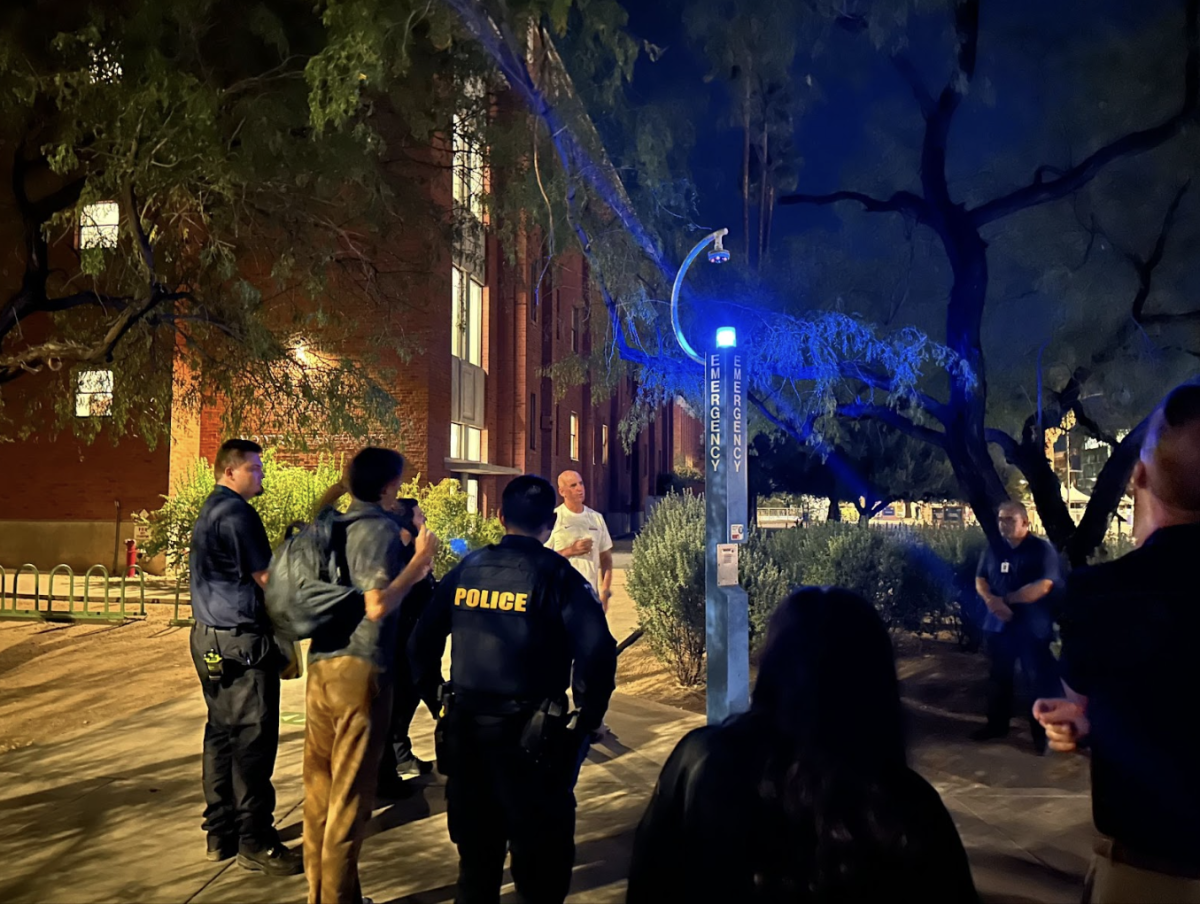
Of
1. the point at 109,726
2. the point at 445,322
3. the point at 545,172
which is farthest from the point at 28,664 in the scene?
the point at 445,322

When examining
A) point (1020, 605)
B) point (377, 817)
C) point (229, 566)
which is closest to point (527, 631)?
point (229, 566)

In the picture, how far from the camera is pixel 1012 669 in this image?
7.40 meters

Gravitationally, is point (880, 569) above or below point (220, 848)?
above

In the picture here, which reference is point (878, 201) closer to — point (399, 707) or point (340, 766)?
point (399, 707)

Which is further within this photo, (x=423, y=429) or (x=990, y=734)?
(x=423, y=429)

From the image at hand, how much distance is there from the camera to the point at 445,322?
22.0 metres

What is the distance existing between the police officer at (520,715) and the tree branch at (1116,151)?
918 centimetres

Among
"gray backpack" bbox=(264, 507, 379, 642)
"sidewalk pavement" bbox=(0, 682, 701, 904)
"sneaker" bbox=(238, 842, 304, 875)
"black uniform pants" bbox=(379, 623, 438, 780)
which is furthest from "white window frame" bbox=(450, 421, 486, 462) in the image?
"gray backpack" bbox=(264, 507, 379, 642)

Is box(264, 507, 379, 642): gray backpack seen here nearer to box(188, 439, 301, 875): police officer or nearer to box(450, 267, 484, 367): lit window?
box(188, 439, 301, 875): police officer

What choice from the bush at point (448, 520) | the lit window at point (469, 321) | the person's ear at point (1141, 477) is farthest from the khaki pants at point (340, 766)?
the lit window at point (469, 321)

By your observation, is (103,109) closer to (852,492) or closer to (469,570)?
(469,570)

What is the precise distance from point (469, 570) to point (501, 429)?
81.2 ft

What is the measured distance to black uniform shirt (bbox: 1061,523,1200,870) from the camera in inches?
82.5

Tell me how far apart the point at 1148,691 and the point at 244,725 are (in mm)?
3833
